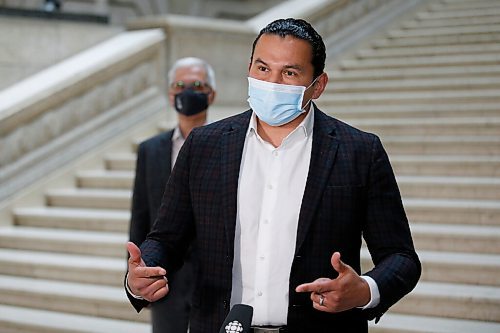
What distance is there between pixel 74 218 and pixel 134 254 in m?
4.97

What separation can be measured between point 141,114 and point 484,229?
3.77 m

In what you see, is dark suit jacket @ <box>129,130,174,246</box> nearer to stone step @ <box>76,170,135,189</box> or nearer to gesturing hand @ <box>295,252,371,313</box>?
gesturing hand @ <box>295,252,371,313</box>

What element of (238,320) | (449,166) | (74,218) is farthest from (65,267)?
(238,320)

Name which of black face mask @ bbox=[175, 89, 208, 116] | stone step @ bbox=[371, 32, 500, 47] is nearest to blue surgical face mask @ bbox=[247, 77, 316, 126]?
black face mask @ bbox=[175, 89, 208, 116]

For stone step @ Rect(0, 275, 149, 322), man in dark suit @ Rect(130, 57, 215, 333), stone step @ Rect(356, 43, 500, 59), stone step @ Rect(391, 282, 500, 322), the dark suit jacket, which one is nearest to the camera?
man in dark suit @ Rect(130, 57, 215, 333)

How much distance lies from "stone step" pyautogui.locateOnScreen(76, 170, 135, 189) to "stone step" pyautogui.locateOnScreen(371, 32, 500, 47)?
4.01 m

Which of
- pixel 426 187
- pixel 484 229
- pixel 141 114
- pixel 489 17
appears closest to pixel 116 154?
pixel 141 114

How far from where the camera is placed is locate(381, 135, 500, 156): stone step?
682 cm

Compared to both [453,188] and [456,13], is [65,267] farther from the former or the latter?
[456,13]

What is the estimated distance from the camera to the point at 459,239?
5.76 meters

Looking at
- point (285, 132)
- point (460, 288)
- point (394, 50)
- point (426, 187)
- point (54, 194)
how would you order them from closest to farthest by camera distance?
point (285, 132)
point (460, 288)
point (426, 187)
point (54, 194)
point (394, 50)

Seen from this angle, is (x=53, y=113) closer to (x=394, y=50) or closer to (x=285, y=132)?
(x=394, y=50)

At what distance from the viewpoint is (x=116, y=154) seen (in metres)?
7.80

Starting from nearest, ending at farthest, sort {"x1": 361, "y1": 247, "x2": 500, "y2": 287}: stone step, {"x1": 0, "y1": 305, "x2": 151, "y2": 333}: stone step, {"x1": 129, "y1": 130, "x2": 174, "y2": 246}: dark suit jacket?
1. {"x1": 129, "y1": 130, "x2": 174, "y2": 246}: dark suit jacket
2. {"x1": 361, "y1": 247, "x2": 500, "y2": 287}: stone step
3. {"x1": 0, "y1": 305, "x2": 151, "y2": 333}: stone step
